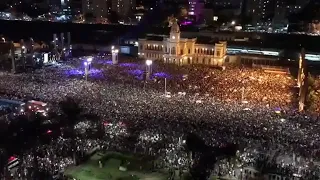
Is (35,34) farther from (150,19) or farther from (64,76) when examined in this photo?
(64,76)

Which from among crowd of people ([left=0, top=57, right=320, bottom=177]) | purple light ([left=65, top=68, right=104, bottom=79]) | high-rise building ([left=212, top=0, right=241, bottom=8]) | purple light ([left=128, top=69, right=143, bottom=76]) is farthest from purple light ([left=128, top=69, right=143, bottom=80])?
high-rise building ([left=212, top=0, right=241, bottom=8])

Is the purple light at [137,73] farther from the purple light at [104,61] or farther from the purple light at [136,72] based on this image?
the purple light at [104,61]

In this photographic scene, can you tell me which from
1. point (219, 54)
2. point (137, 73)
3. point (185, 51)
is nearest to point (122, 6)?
point (185, 51)

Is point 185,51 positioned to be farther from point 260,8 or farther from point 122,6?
point 122,6

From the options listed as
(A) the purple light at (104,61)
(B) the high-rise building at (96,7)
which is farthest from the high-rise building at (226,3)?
(A) the purple light at (104,61)

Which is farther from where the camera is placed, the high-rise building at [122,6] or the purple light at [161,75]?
the high-rise building at [122,6]

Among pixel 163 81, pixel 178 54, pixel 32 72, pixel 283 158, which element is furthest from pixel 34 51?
pixel 283 158
